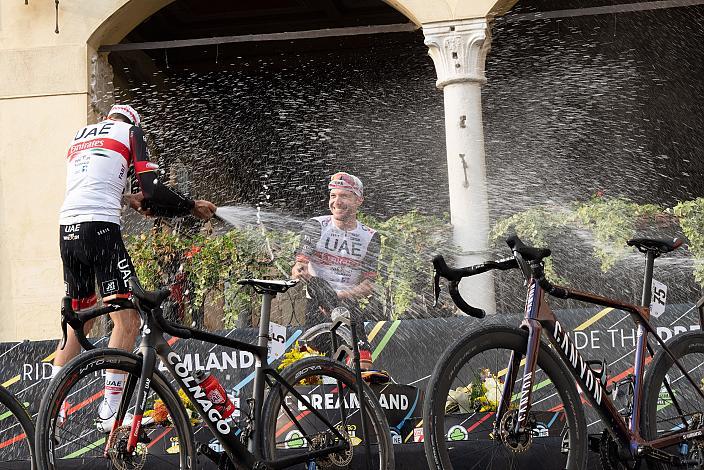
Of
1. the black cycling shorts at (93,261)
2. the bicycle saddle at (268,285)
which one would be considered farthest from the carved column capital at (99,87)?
the bicycle saddle at (268,285)

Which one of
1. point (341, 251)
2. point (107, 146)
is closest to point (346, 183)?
point (341, 251)

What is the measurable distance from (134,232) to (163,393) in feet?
26.4

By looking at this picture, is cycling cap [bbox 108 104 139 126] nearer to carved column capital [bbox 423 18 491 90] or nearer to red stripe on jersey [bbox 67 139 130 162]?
red stripe on jersey [bbox 67 139 130 162]

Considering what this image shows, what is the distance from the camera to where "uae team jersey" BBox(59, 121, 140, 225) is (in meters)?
Answer: 6.48

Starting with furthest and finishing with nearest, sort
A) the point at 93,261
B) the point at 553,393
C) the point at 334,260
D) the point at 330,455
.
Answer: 1. the point at 334,260
2. the point at 93,261
3. the point at 330,455
4. the point at 553,393

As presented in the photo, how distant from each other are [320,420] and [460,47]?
6521 mm

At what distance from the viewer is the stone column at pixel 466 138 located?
10961 millimetres

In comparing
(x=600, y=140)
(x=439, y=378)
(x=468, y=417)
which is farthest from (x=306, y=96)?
(x=439, y=378)

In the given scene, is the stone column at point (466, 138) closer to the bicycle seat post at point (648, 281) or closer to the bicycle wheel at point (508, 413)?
the bicycle seat post at point (648, 281)

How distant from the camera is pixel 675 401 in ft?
17.7

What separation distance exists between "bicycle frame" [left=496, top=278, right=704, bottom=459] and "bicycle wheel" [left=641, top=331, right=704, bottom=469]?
0.04 metres

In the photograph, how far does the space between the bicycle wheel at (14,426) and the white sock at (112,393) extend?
1.05 ft

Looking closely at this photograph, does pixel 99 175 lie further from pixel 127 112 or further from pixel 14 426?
pixel 14 426

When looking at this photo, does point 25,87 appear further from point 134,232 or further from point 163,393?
point 163,393
